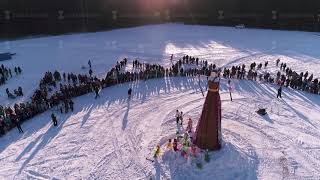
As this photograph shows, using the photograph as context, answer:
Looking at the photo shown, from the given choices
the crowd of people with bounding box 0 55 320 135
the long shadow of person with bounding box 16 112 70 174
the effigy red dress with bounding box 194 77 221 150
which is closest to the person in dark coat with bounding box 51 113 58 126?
the crowd of people with bounding box 0 55 320 135

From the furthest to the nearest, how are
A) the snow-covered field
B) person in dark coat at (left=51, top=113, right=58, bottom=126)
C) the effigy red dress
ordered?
person in dark coat at (left=51, top=113, right=58, bottom=126) < the effigy red dress < the snow-covered field

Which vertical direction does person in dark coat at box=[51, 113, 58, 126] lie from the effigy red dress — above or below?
below

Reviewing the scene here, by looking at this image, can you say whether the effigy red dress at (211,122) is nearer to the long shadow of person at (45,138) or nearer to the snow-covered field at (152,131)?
the snow-covered field at (152,131)

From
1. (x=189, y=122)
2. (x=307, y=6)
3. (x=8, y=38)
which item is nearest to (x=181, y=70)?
(x=189, y=122)

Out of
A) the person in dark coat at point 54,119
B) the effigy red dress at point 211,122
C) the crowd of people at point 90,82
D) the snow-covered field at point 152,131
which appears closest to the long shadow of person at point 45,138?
the snow-covered field at point 152,131

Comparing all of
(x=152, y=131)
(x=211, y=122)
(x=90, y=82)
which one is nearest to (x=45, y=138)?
(x=152, y=131)

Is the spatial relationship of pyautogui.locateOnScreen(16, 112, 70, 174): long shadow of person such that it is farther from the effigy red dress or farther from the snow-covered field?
the effigy red dress
